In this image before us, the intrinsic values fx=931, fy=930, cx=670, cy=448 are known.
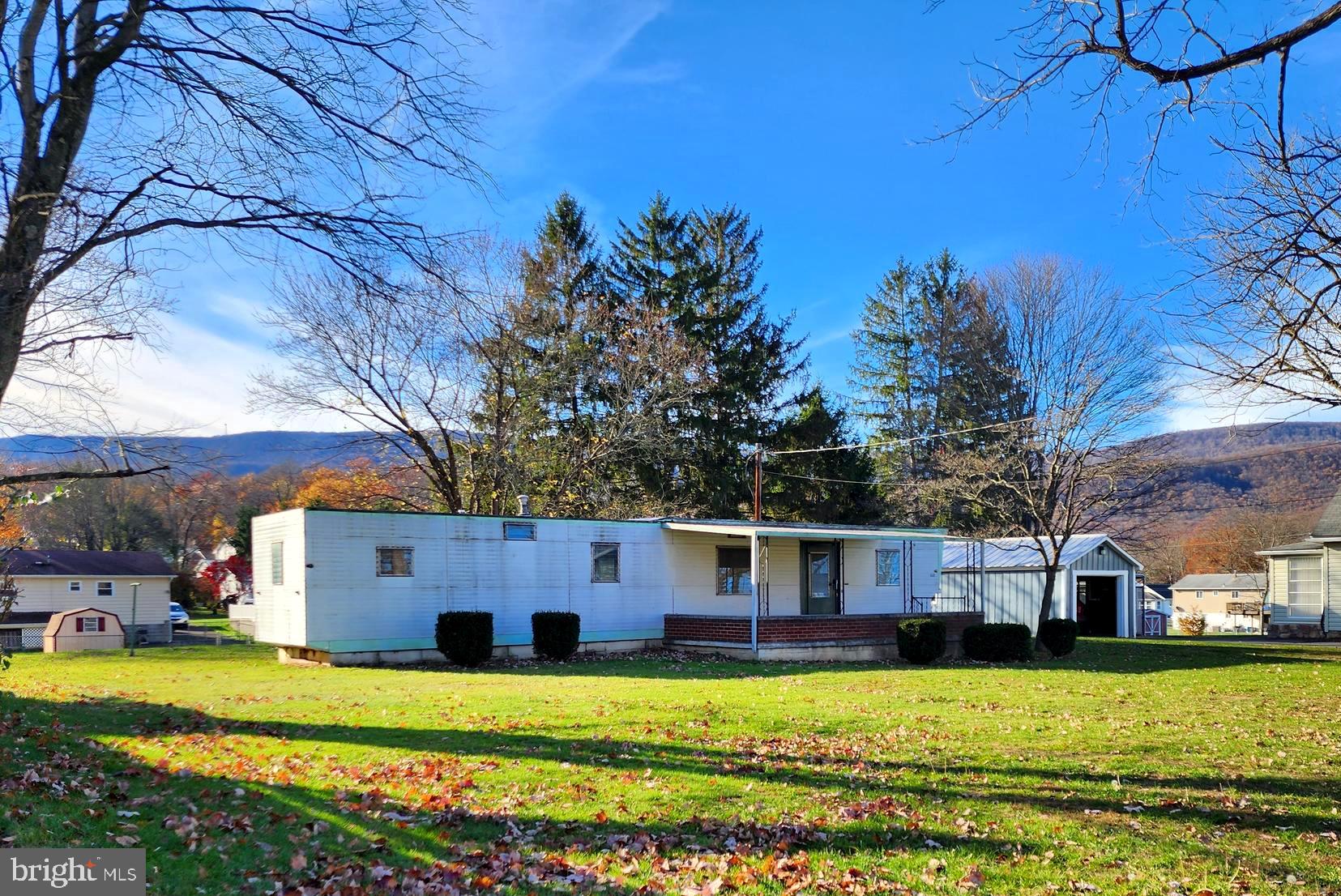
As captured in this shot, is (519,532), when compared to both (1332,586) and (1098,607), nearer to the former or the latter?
(1098,607)

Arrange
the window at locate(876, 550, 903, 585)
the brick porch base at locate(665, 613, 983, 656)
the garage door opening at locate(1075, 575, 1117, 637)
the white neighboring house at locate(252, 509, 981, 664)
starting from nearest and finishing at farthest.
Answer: the white neighboring house at locate(252, 509, 981, 664) < the brick porch base at locate(665, 613, 983, 656) < the window at locate(876, 550, 903, 585) < the garage door opening at locate(1075, 575, 1117, 637)

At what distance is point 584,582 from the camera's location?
2106 centimetres

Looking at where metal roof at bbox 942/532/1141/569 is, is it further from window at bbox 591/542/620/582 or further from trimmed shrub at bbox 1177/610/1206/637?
window at bbox 591/542/620/582

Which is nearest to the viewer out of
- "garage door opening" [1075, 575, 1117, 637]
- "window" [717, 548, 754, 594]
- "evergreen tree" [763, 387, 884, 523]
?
"window" [717, 548, 754, 594]

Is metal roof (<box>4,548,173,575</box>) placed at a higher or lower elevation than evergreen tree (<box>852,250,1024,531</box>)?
lower

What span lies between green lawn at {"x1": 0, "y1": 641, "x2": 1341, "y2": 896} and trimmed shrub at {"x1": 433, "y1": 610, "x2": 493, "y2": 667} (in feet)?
16.6

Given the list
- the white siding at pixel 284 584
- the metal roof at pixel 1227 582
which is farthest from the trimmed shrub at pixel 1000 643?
the metal roof at pixel 1227 582

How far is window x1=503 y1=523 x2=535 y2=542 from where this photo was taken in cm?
2008

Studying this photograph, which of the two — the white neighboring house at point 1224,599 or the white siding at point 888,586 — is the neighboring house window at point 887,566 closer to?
the white siding at point 888,586

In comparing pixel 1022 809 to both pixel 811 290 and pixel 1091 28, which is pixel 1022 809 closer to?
pixel 1091 28

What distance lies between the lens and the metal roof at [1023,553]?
3064 centimetres

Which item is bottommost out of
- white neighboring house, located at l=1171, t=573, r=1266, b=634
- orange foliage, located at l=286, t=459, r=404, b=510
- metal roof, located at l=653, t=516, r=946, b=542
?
white neighboring house, located at l=1171, t=573, r=1266, b=634

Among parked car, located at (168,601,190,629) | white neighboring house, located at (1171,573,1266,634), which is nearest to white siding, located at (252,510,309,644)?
parked car, located at (168,601,190,629)

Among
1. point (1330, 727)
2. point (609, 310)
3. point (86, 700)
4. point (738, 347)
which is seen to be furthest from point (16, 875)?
point (738, 347)
